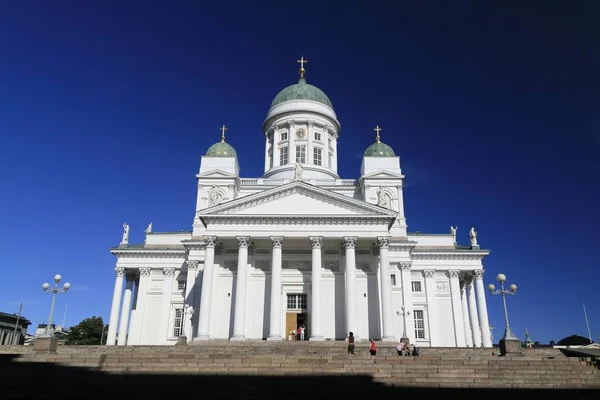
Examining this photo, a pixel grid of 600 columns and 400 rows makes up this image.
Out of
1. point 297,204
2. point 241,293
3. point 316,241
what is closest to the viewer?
point 241,293

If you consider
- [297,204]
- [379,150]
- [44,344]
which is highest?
[379,150]

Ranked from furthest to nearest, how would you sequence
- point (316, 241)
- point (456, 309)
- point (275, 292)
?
point (456, 309) < point (316, 241) < point (275, 292)

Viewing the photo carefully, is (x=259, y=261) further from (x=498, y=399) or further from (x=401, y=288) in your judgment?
(x=498, y=399)

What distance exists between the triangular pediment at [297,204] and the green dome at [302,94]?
19240mm

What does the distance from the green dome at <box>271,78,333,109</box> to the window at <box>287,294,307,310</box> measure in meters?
23.5

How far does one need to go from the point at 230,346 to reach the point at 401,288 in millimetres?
16851

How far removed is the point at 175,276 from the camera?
40.7m

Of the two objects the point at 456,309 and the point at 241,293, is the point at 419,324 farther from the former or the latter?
the point at 241,293

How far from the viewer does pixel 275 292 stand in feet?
98.9

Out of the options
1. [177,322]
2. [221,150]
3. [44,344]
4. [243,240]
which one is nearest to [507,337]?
[243,240]

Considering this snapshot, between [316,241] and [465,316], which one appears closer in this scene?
[316,241]

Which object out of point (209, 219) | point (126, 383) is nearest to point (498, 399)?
point (126, 383)

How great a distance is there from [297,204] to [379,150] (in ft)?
50.6

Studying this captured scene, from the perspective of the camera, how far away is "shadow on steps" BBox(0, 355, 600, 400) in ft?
46.8
